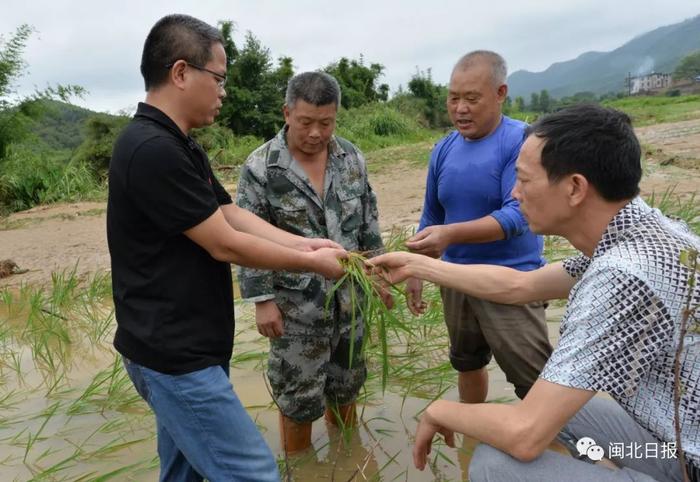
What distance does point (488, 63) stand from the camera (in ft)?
9.03

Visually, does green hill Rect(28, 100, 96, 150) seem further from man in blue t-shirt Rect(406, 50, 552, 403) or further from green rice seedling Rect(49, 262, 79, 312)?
man in blue t-shirt Rect(406, 50, 552, 403)

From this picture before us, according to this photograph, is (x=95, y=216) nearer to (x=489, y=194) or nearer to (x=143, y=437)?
(x=143, y=437)

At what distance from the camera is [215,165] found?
47.1ft

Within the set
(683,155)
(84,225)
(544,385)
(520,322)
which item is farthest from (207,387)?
(683,155)

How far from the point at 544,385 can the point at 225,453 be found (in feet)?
3.11

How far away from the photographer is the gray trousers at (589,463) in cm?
168

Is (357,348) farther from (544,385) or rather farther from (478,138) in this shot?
(544,385)

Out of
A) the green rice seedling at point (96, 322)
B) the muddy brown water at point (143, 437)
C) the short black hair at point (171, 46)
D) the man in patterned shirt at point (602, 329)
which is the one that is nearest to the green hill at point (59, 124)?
the green rice seedling at point (96, 322)

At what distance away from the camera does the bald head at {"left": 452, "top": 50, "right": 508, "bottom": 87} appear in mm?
2746

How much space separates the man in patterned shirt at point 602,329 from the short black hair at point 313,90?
1.04 meters

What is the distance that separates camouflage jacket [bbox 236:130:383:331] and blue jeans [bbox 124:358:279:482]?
0.76 metres

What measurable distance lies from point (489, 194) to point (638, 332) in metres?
1.21

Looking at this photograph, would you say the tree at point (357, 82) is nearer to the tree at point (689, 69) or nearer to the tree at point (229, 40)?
the tree at point (229, 40)

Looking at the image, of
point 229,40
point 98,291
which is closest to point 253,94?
point 229,40
